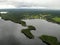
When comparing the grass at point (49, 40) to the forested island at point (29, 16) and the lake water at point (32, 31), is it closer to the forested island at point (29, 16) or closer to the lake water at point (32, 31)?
the lake water at point (32, 31)

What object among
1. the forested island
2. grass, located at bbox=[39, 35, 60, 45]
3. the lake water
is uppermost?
the forested island

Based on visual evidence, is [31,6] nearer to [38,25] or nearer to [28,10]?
[28,10]

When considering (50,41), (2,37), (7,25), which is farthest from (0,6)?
(50,41)

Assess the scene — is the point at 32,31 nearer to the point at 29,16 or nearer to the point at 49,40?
the point at 29,16

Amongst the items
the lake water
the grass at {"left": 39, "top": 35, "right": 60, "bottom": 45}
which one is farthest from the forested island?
the grass at {"left": 39, "top": 35, "right": 60, "bottom": 45}

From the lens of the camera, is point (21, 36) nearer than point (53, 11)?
Yes

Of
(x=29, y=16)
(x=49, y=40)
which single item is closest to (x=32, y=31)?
(x=29, y=16)

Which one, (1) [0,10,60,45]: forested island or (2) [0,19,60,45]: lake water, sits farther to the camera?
(1) [0,10,60,45]: forested island

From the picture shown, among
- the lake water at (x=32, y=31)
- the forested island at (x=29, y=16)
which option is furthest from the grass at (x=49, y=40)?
the forested island at (x=29, y=16)

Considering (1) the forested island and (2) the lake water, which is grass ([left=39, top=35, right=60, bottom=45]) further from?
(1) the forested island
